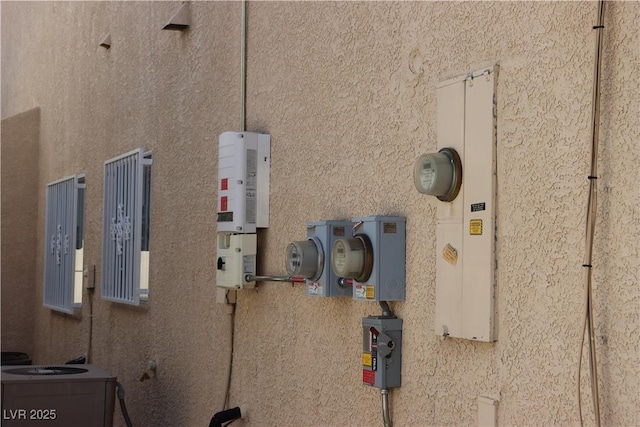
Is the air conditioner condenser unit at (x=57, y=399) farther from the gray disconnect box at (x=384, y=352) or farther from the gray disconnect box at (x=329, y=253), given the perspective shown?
the gray disconnect box at (x=384, y=352)

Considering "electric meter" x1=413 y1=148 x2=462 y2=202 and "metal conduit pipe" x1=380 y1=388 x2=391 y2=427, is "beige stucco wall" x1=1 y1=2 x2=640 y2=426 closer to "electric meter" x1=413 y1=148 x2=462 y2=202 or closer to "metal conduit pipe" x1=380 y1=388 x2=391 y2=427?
"metal conduit pipe" x1=380 y1=388 x2=391 y2=427

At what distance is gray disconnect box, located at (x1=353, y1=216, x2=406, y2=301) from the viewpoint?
3.99 metres

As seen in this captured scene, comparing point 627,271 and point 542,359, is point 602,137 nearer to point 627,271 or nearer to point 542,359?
point 627,271

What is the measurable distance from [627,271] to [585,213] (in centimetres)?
26

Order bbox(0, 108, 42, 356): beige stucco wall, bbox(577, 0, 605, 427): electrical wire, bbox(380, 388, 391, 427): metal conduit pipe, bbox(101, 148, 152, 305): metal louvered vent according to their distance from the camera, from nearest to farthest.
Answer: bbox(577, 0, 605, 427): electrical wire, bbox(380, 388, 391, 427): metal conduit pipe, bbox(101, 148, 152, 305): metal louvered vent, bbox(0, 108, 42, 356): beige stucco wall

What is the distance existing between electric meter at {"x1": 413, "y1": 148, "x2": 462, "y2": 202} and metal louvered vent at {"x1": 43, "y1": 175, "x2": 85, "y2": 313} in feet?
22.4

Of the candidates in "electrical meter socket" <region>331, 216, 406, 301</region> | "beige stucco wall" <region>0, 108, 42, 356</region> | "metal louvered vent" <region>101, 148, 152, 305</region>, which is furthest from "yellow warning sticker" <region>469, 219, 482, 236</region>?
"beige stucco wall" <region>0, 108, 42, 356</region>

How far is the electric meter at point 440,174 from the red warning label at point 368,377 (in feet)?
2.83

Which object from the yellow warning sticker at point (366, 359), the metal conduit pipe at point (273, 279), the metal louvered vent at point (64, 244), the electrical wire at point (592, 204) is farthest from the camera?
the metal louvered vent at point (64, 244)

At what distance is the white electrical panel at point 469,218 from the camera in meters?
3.47

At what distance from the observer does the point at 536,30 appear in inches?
131

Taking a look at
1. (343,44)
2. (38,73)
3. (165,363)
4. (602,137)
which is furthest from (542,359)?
(38,73)

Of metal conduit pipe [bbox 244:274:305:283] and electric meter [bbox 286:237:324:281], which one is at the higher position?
electric meter [bbox 286:237:324:281]

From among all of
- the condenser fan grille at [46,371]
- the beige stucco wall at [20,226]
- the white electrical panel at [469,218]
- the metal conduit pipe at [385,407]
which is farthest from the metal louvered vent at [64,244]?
the white electrical panel at [469,218]
